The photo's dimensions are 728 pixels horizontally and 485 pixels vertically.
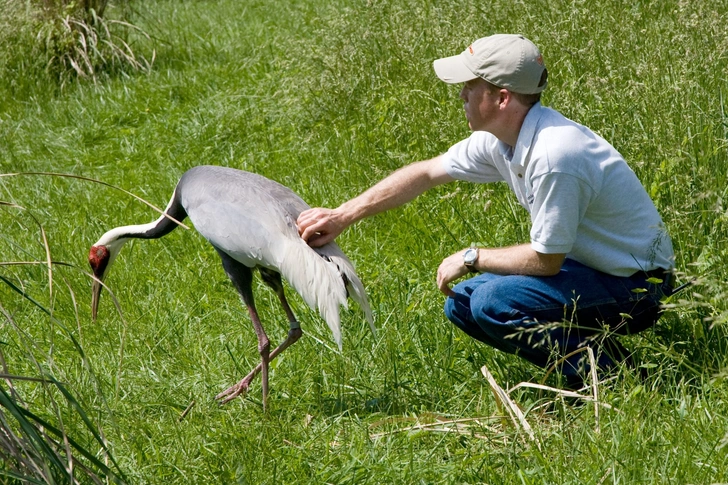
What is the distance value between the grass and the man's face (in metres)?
0.77

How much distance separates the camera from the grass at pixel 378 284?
2.94m

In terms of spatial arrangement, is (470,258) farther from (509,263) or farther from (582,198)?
(582,198)

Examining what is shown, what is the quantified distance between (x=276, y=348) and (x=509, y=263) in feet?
4.34

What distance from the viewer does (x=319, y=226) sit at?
363 centimetres

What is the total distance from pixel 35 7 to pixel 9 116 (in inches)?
48.8

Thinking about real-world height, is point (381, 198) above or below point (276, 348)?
above

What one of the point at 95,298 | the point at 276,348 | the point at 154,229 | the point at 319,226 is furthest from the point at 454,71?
the point at 95,298

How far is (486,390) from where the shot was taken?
3.39 metres

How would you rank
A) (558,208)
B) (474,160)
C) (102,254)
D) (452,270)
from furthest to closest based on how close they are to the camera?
(102,254) < (474,160) < (452,270) < (558,208)

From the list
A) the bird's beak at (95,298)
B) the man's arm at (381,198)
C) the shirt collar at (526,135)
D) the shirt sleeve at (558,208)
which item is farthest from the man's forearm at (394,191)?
the bird's beak at (95,298)

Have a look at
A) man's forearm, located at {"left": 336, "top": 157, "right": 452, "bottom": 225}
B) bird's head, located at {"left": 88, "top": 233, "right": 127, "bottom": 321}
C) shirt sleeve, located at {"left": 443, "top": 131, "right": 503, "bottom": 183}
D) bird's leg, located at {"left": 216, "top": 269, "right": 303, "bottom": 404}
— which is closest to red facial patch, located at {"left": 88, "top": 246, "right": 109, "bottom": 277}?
bird's head, located at {"left": 88, "top": 233, "right": 127, "bottom": 321}

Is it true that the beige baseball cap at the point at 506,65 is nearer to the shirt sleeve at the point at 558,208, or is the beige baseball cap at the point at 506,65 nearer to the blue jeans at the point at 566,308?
the shirt sleeve at the point at 558,208

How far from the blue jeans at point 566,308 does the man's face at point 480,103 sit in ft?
1.90

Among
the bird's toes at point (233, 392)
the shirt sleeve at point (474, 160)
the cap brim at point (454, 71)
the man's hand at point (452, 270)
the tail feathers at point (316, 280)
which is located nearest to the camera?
the cap brim at point (454, 71)
